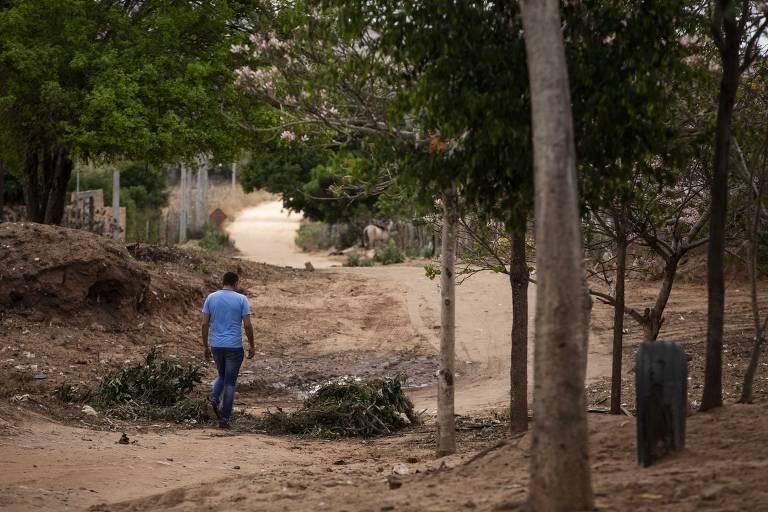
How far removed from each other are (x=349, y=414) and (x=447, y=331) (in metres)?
3.48

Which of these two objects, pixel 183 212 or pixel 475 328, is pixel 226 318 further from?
pixel 183 212

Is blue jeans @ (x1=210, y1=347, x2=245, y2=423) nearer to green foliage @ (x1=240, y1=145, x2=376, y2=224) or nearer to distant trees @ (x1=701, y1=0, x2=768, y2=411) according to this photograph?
distant trees @ (x1=701, y1=0, x2=768, y2=411)

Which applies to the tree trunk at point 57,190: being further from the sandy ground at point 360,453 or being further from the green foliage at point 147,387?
the green foliage at point 147,387

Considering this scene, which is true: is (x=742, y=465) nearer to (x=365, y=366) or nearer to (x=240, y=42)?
(x=365, y=366)

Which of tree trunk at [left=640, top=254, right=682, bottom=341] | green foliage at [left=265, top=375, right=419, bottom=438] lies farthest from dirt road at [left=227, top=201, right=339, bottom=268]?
tree trunk at [left=640, top=254, right=682, bottom=341]

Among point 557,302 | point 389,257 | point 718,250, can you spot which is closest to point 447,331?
point 718,250

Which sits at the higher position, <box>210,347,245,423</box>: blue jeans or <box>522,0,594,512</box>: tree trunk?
<box>522,0,594,512</box>: tree trunk

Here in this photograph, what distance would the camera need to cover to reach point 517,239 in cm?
974

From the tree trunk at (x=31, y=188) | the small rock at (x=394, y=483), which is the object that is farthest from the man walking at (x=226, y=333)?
the tree trunk at (x=31, y=188)

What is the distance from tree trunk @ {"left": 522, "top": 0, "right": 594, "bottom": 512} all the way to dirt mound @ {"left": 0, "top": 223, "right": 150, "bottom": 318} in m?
13.7

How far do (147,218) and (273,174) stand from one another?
7096 mm

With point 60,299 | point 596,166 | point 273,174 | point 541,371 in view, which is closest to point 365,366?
point 60,299

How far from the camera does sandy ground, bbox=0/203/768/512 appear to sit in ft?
20.7

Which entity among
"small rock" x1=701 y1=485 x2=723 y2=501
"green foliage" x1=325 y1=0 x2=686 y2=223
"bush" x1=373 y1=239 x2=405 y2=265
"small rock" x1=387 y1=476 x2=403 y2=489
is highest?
"green foliage" x1=325 y1=0 x2=686 y2=223
